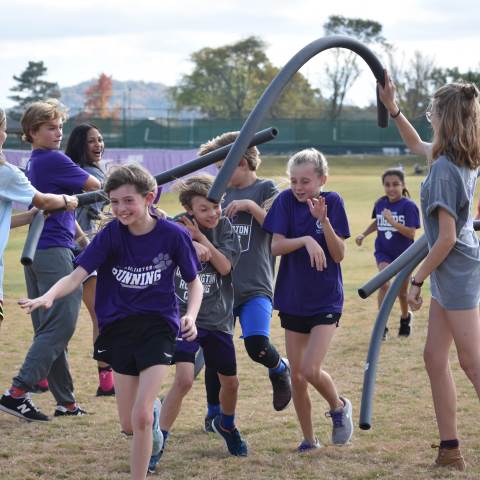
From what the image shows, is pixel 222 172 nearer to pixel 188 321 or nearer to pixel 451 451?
pixel 188 321

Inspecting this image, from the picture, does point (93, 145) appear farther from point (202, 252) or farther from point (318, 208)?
point (318, 208)

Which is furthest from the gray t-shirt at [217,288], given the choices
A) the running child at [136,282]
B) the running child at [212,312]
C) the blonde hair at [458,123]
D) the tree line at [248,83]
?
the tree line at [248,83]

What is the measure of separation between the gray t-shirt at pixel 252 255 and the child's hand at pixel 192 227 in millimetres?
672

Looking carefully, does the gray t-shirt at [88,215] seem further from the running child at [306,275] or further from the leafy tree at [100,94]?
the leafy tree at [100,94]

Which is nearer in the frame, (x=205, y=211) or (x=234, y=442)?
(x=205, y=211)

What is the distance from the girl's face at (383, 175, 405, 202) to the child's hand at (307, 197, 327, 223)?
502 cm

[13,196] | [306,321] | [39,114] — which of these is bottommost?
[306,321]

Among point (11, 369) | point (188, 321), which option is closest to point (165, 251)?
point (188, 321)

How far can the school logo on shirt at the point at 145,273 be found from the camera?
5.02 m

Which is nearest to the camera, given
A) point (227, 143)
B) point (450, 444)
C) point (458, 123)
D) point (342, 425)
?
point (458, 123)

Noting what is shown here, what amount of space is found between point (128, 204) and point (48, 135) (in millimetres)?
2020

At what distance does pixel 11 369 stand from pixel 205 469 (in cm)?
328

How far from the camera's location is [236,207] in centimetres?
628

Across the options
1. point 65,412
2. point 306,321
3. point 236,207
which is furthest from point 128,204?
point 65,412
